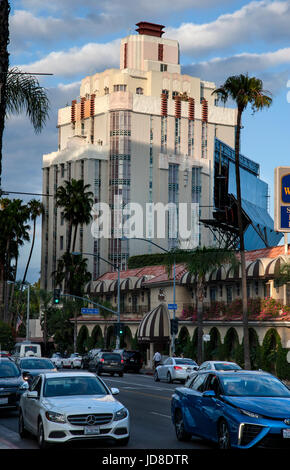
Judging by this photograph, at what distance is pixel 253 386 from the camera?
1534 cm

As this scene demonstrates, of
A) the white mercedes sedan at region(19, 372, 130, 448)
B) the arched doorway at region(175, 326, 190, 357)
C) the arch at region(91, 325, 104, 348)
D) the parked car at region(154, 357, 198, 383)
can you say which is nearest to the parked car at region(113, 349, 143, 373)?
the arched doorway at region(175, 326, 190, 357)

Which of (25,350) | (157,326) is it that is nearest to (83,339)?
(157,326)

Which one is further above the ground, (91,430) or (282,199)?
(282,199)

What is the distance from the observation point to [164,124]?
432 ft

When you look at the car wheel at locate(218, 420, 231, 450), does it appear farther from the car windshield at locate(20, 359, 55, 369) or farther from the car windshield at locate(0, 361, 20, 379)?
the car windshield at locate(20, 359, 55, 369)

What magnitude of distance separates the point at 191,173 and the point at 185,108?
1086 cm

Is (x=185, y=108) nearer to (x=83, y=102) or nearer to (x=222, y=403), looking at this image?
(x=83, y=102)

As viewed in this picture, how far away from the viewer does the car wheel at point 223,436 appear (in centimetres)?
1401

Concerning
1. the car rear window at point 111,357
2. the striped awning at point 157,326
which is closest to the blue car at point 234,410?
the car rear window at point 111,357

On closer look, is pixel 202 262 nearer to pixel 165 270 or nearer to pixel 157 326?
pixel 157 326

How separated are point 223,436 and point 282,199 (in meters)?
42.9

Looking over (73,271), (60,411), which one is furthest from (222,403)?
(73,271)

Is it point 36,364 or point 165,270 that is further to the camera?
point 165,270

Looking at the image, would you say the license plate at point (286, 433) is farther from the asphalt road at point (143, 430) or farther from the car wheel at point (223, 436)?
the asphalt road at point (143, 430)
